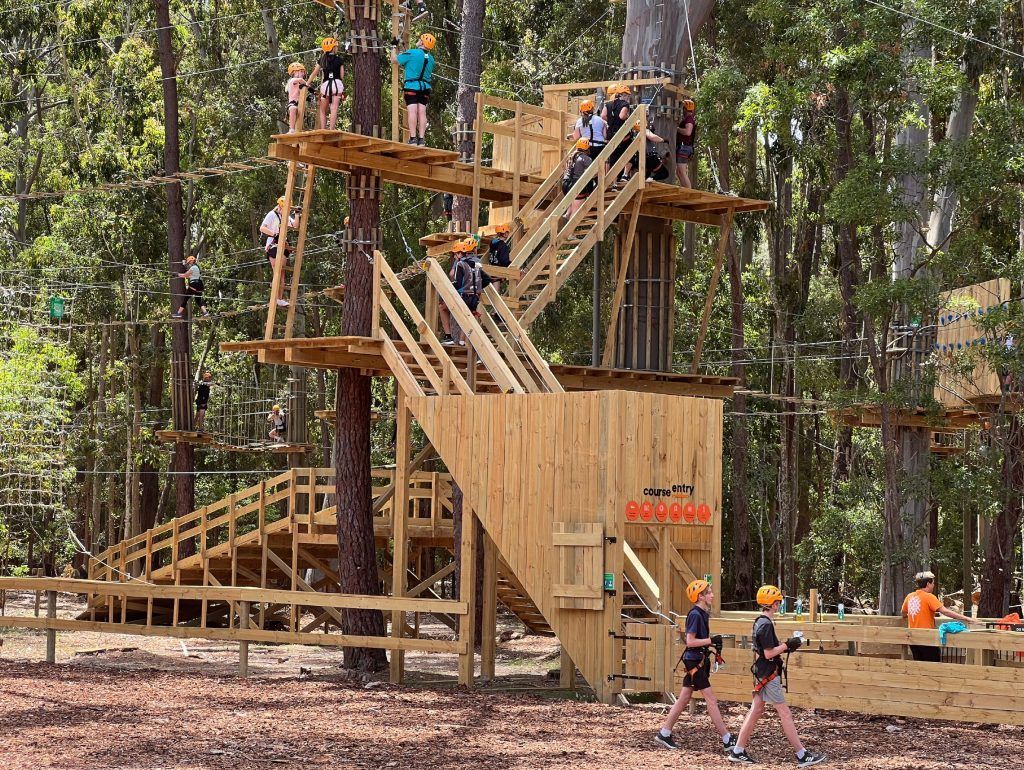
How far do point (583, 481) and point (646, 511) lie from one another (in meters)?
0.84

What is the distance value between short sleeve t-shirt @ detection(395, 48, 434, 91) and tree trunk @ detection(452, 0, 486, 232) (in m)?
4.86

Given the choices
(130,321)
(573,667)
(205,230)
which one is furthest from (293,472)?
(205,230)

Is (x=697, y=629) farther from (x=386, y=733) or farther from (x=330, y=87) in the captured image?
(x=330, y=87)

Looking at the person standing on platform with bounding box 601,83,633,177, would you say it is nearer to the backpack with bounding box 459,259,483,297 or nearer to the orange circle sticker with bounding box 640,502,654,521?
the backpack with bounding box 459,259,483,297

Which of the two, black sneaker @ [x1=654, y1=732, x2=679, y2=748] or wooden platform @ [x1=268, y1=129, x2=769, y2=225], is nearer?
black sneaker @ [x1=654, y1=732, x2=679, y2=748]

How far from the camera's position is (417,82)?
2241 centimetres

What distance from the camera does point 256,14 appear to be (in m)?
42.8

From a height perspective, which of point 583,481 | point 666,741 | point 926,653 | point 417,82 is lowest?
point 666,741

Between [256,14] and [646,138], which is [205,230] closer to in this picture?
[256,14]

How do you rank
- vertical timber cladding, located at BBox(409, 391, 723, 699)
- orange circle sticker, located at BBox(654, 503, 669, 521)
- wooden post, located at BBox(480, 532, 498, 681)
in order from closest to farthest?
vertical timber cladding, located at BBox(409, 391, 723, 699), orange circle sticker, located at BBox(654, 503, 669, 521), wooden post, located at BBox(480, 532, 498, 681)

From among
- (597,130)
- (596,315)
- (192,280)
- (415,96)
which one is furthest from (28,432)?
(597,130)

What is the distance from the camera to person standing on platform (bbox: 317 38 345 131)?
21594 millimetres

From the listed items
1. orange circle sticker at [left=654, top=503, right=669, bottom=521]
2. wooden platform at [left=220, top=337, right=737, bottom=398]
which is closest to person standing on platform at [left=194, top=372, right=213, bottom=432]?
wooden platform at [left=220, top=337, right=737, bottom=398]

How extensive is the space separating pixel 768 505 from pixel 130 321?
740 inches
